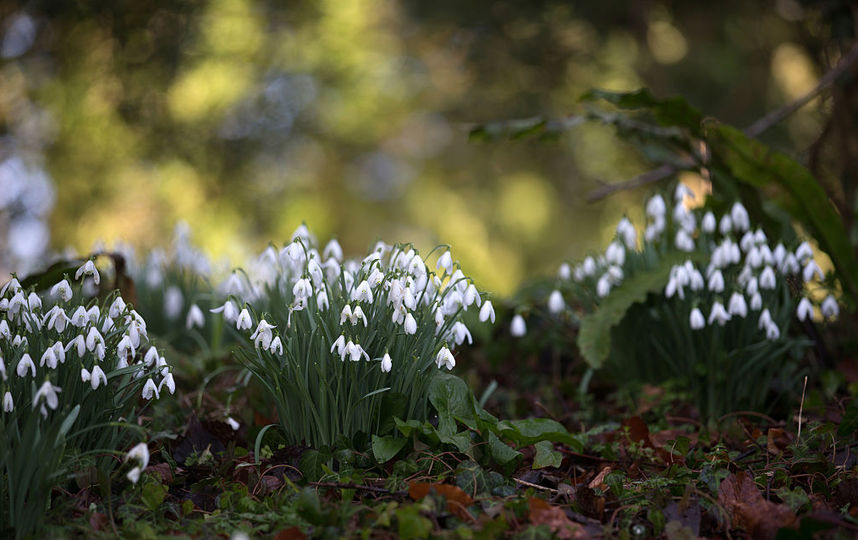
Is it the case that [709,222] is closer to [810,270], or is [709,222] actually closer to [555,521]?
[810,270]

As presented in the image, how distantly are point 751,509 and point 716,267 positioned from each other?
Answer: 133 centimetres

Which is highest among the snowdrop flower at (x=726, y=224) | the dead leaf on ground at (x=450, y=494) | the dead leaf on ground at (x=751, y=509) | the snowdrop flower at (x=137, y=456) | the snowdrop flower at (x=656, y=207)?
the snowdrop flower at (x=656, y=207)

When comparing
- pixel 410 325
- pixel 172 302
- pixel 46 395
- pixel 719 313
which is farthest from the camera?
pixel 172 302

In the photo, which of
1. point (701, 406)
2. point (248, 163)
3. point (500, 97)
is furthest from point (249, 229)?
point (701, 406)

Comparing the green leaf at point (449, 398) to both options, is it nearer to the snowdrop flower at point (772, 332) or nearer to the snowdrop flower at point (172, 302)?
the snowdrop flower at point (772, 332)

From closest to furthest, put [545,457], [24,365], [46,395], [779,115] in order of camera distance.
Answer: [46,395], [24,365], [545,457], [779,115]

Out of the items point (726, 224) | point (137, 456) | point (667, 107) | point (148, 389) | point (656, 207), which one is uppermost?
point (667, 107)

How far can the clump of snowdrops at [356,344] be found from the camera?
2.04 m

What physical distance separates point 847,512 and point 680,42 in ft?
21.8

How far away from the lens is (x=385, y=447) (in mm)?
2004

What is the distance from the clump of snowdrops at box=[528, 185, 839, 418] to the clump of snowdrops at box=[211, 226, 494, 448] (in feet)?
3.02

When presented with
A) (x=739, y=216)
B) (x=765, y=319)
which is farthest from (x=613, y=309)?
(x=739, y=216)

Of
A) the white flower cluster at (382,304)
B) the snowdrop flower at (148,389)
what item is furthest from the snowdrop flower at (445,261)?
the snowdrop flower at (148,389)

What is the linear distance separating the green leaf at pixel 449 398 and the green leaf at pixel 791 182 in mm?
1868
